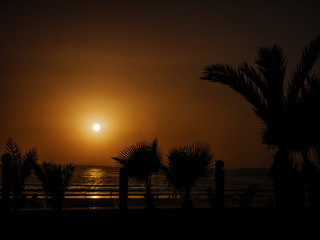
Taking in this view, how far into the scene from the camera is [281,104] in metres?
9.23

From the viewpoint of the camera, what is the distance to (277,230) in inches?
238

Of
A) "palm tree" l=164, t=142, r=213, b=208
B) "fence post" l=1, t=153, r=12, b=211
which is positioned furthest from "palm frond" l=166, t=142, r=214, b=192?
"fence post" l=1, t=153, r=12, b=211

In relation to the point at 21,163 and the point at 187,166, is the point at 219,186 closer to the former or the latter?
the point at 187,166

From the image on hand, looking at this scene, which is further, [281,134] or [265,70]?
[265,70]

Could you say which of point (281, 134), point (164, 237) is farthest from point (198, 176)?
point (164, 237)

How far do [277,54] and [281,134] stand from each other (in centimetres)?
234

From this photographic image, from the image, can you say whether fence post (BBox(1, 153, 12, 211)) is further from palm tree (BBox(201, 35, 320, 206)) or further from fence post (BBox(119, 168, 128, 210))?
palm tree (BBox(201, 35, 320, 206))

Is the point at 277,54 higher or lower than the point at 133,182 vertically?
higher

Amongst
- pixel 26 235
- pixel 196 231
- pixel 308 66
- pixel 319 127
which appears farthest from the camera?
pixel 308 66

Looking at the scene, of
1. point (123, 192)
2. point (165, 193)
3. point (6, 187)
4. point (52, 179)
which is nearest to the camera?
point (6, 187)

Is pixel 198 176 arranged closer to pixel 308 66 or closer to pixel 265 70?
pixel 265 70

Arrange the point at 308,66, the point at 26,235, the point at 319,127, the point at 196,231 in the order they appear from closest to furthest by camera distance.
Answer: the point at 26,235, the point at 196,231, the point at 319,127, the point at 308,66

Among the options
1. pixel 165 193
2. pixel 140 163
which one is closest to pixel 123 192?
pixel 140 163

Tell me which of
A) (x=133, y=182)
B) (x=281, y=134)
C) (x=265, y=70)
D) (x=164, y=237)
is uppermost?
(x=265, y=70)
